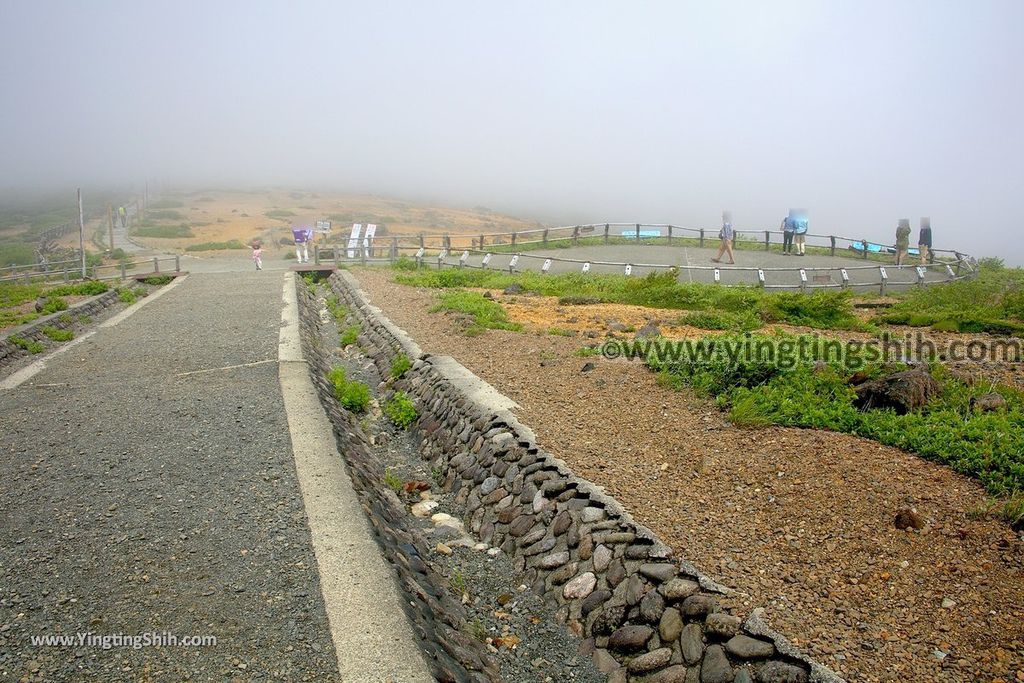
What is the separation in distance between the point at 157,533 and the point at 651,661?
3.16 metres

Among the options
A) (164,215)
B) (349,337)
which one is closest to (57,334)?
(349,337)

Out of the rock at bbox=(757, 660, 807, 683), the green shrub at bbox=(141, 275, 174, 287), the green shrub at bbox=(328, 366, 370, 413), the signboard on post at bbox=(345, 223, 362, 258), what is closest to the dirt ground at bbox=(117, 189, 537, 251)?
the signboard on post at bbox=(345, 223, 362, 258)

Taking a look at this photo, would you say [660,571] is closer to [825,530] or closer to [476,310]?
[825,530]

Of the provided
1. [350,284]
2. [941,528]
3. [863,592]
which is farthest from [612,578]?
[350,284]

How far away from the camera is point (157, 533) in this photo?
491 centimetres

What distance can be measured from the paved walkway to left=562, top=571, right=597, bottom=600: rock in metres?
1.33

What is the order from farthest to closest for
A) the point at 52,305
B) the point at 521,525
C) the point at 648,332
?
the point at 52,305
the point at 648,332
the point at 521,525

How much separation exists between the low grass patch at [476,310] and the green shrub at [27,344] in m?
6.67

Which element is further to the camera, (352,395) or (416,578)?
(352,395)

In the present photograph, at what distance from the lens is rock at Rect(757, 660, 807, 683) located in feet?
11.5

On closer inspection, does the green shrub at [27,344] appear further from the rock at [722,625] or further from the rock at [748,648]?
the rock at [748,648]

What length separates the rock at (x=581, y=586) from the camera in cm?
493

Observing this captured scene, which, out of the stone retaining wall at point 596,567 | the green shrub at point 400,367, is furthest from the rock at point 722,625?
the green shrub at point 400,367

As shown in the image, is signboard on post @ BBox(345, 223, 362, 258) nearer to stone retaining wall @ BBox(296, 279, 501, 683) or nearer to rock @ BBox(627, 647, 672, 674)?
stone retaining wall @ BBox(296, 279, 501, 683)
